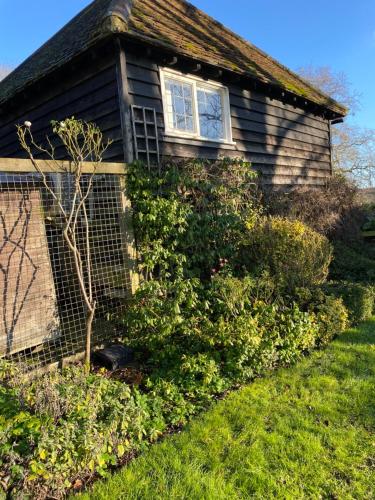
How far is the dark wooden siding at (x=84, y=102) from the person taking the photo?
18.7ft

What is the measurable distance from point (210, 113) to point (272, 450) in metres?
6.32

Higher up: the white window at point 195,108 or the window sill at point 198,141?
the white window at point 195,108

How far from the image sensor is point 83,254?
5.09 metres

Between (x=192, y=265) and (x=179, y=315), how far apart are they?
1.66 metres

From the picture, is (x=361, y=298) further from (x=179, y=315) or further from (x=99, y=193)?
(x=99, y=193)

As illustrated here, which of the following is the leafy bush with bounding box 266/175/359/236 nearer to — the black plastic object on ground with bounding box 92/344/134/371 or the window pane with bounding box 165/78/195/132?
the window pane with bounding box 165/78/195/132

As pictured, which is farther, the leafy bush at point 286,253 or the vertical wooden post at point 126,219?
the leafy bush at point 286,253

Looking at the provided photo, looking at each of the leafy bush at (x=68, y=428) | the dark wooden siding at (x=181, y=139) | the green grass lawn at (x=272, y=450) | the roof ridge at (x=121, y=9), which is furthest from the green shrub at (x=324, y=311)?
the roof ridge at (x=121, y=9)

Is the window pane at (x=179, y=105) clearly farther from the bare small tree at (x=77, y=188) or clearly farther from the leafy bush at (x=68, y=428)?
the leafy bush at (x=68, y=428)

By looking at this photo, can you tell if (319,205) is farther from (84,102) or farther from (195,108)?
(84,102)

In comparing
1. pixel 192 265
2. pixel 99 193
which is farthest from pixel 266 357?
pixel 99 193

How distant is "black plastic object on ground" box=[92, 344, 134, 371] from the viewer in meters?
4.17

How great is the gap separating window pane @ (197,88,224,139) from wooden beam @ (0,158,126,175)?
8.88 ft

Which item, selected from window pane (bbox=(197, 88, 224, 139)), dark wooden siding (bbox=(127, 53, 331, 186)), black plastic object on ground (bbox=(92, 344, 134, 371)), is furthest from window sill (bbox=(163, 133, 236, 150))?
black plastic object on ground (bbox=(92, 344, 134, 371))
